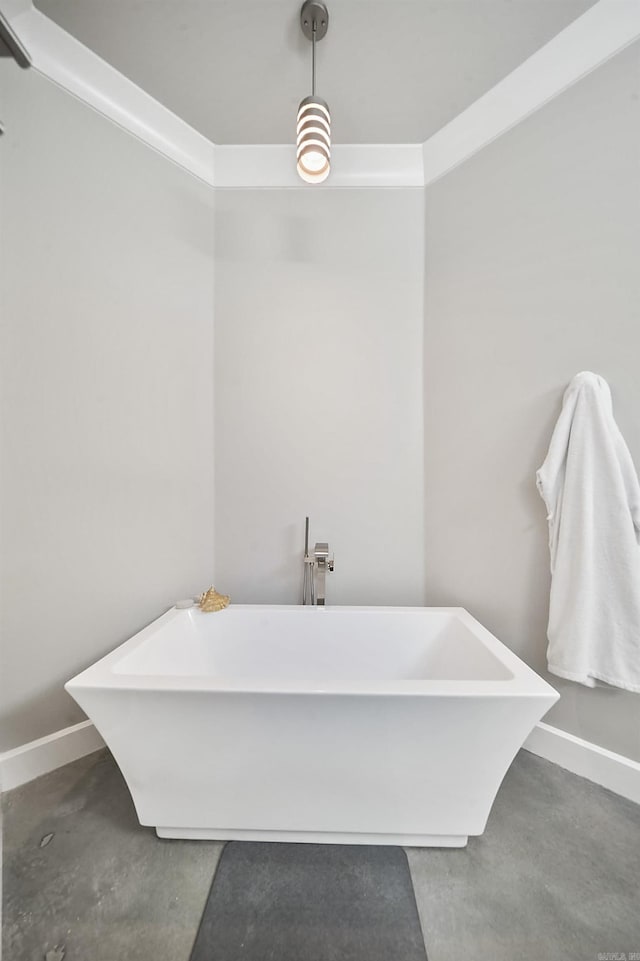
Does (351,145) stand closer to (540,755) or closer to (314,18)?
(314,18)

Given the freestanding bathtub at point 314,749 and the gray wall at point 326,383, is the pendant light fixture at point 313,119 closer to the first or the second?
the gray wall at point 326,383

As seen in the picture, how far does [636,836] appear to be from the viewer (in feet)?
3.34

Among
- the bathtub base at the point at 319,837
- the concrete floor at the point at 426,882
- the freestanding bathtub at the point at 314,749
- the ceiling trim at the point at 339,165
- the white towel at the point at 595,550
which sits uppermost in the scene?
the ceiling trim at the point at 339,165

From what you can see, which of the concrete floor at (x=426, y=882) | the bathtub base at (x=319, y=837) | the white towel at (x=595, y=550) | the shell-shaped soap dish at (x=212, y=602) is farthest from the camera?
the shell-shaped soap dish at (x=212, y=602)

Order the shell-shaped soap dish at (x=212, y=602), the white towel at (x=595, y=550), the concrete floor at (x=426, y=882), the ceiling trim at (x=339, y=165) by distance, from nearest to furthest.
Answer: the concrete floor at (x=426, y=882)
the white towel at (x=595, y=550)
the shell-shaped soap dish at (x=212, y=602)
the ceiling trim at (x=339, y=165)

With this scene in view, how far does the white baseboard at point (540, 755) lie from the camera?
1148 millimetres

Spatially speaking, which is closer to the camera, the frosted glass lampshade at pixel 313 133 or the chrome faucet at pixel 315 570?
the frosted glass lampshade at pixel 313 133

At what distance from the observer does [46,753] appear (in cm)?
122

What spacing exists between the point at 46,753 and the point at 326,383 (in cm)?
188

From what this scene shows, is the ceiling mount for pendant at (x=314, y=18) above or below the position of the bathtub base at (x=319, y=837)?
above

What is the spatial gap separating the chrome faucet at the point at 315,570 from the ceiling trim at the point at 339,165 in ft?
5.58

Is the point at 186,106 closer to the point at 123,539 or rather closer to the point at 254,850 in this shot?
the point at 123,539

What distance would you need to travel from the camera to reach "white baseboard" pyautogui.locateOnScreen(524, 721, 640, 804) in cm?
114

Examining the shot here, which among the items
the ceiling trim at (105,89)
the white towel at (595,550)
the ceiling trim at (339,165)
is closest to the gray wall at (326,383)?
the ceiling trim at (339,165)
